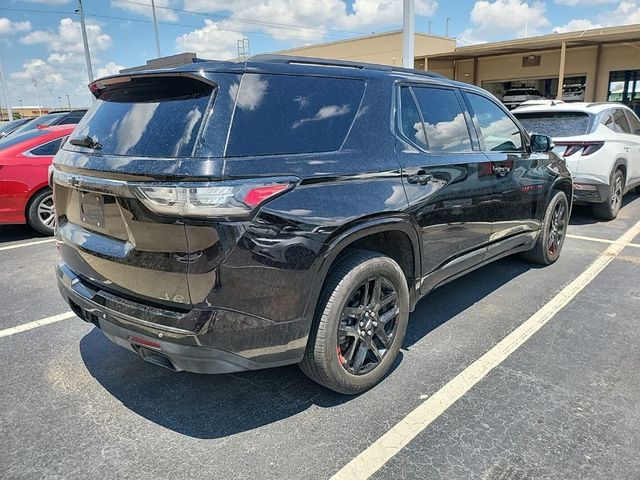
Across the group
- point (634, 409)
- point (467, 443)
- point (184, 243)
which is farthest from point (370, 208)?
point (634, 409)

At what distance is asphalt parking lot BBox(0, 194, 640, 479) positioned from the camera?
241 centimetres

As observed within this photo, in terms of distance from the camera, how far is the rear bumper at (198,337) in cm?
228

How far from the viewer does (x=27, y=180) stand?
6.84 m

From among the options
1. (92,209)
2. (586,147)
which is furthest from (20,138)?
(586,147)

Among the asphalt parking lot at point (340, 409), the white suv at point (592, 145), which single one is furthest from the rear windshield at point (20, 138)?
the white suv at point (592, 145)

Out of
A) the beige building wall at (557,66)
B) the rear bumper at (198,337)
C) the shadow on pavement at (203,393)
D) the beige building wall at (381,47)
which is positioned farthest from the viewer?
the beige building wall at (381,47)

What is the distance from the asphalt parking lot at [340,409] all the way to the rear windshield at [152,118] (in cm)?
149

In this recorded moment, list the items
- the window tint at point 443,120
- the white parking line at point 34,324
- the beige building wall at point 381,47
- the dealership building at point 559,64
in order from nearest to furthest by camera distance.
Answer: the window tint at point 443,120 → the white parking line at point 34,324 → the dealership building at point 559,64 → the beige building wall at point 381,47

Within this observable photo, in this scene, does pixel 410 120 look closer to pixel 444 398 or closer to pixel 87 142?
pixel 444 398

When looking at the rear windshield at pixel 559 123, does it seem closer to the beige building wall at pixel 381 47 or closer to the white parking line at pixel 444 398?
the white parking line at pixel 444 398

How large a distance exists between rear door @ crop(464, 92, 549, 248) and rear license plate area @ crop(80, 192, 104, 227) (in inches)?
112

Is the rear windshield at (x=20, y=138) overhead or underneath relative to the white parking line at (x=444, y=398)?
overhead

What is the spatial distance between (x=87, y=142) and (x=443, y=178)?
2.24 m

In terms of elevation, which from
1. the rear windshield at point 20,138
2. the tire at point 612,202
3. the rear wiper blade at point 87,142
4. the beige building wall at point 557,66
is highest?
the beige building wall at point 557,66
